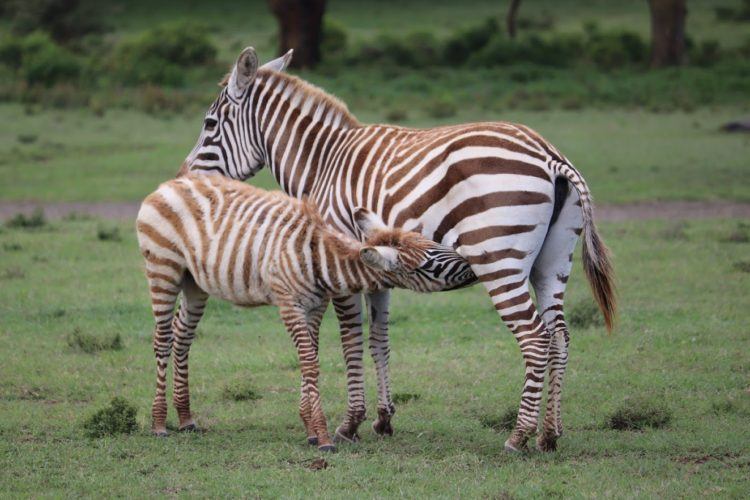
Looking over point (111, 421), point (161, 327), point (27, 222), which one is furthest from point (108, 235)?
point (111, 421)

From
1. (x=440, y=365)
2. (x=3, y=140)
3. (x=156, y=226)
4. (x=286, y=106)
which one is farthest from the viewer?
(x=3, y=140)

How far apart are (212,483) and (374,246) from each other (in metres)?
1.74

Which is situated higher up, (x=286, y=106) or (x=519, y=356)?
(x=286, y=106)

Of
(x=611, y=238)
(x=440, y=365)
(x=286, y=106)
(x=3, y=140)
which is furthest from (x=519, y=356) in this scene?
(x=3, y=140)

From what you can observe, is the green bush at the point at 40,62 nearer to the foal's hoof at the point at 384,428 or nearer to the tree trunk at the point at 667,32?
the tree trunk at the point at 667,32

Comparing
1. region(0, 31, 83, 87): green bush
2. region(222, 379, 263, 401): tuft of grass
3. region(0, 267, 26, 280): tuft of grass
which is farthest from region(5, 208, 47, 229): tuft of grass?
region(0, 31, 83, 87): green bush

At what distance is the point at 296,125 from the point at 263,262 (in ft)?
4.82

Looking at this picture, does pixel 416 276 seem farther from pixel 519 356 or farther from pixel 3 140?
pixel 3 140

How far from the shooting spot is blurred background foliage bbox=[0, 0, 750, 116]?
28.1 meters

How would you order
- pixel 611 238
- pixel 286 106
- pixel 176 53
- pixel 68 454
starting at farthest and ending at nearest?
pixel 176 53 < pixel 611 238 < pixel 286 106 < pixel 68 454

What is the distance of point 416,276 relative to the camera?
6.82m

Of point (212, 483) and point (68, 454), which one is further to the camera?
point (68, 454)

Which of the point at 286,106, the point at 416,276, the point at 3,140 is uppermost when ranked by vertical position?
the point at 286,106

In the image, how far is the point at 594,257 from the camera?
7246 millimetres
